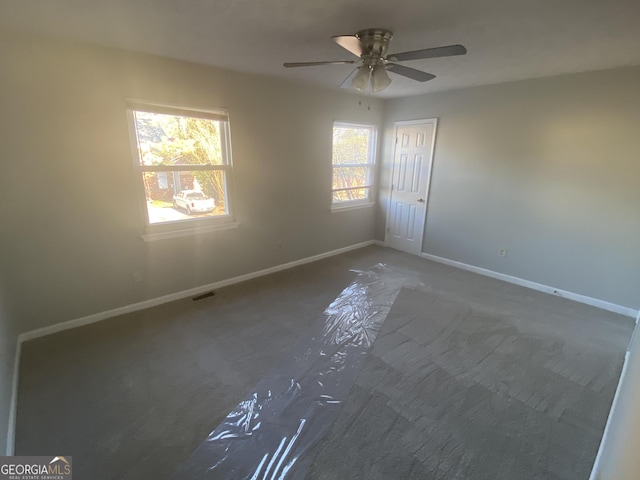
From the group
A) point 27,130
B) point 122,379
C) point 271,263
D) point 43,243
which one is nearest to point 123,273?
point 43,243

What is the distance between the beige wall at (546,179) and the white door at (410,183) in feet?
0.52

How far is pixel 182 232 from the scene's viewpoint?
10.7 ft

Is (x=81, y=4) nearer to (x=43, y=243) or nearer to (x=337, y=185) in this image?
(x=43, y=243)

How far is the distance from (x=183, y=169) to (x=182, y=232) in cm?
69

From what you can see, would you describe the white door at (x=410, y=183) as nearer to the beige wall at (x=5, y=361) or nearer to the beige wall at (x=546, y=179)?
the beige wall at (x=546, y=179)

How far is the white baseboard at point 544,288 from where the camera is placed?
321cm

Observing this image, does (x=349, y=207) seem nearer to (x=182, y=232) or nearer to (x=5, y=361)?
(x=182, y=232)

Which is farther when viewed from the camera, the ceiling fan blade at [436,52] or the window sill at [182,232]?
the window sill at [182,232]

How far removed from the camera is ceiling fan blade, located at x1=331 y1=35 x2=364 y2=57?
1.82m

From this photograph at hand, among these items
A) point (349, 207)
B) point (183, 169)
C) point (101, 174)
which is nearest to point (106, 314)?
point (101, 174)

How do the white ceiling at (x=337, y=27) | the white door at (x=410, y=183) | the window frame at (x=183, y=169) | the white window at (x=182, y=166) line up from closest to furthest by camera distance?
the white ceiling at (x=337, y=27), the window frame at (x=183, y=169), the white window at (x=182, y=166), the white door at (x=410, y=183)

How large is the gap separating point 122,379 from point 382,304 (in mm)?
2457

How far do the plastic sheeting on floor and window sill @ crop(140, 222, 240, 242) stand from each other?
165 cm

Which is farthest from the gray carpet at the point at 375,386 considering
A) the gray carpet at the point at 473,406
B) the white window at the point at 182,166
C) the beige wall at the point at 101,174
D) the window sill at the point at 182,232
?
the white window at the point at 182,166
